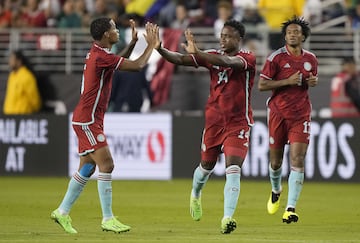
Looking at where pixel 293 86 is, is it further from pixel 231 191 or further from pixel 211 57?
pixel 231 191

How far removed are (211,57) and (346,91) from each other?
9.93 meters

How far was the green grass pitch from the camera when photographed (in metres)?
12.4

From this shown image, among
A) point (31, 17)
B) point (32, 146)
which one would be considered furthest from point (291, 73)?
point (31, 17)

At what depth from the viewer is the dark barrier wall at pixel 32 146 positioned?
23062mm

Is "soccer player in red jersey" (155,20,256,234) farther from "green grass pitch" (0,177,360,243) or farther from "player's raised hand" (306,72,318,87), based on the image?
"player's raised hand" (306,72,318,87)

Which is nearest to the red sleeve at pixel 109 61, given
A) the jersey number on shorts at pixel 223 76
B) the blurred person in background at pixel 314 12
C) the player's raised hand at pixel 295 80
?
the jersey number on shorts at pixel 223 76

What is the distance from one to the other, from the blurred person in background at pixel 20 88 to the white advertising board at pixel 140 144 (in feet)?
6.83

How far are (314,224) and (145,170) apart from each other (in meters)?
8.76

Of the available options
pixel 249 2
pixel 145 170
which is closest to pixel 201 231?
pixel 145 170

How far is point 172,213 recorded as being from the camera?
15727 millimetres

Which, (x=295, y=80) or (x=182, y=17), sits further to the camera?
(x=182, y=17)

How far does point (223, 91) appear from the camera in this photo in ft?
44.2

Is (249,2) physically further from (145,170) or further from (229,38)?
(229,38)

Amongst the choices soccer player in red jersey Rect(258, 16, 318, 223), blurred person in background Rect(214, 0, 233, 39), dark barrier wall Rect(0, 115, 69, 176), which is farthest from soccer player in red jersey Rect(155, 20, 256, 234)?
dark barrier wall Rect(0, 115, 69, 176)
